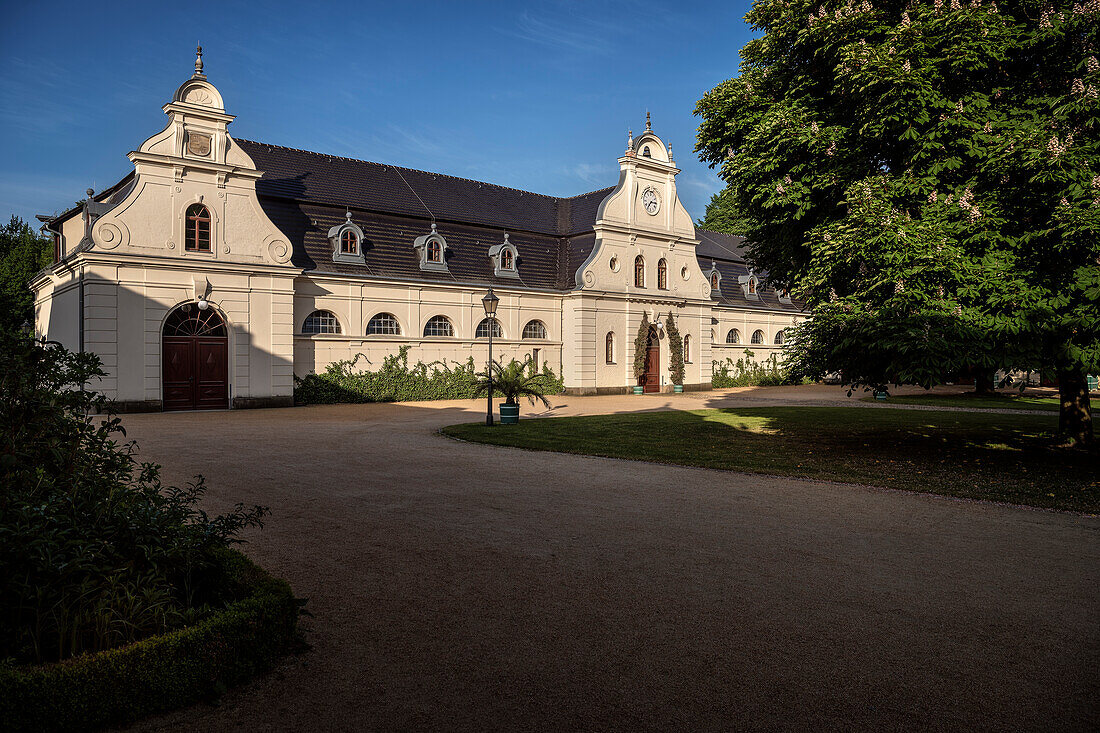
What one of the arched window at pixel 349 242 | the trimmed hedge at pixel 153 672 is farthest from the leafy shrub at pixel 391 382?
the trimmed hedge at pixel 153 672

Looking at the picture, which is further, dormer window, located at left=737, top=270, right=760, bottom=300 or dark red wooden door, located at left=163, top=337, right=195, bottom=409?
dormer window, located at left=737, top=270, right=760, bottom=300

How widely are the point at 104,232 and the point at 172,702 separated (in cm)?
2231

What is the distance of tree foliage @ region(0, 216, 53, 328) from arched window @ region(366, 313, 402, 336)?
71.2 feet

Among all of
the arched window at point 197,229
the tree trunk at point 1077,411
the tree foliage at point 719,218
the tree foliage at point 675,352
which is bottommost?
the tree trunk at point 1077,411

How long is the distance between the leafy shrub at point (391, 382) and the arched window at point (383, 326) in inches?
34.2

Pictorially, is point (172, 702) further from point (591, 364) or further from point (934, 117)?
point (591, 364)

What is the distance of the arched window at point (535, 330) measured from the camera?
3247 cm

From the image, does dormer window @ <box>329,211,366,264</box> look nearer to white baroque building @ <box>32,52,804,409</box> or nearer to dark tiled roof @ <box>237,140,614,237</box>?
white baroque building @ <box>32,52,804,409</box>

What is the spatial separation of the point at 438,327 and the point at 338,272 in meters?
4.97

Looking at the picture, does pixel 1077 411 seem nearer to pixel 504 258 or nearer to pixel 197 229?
pixel 504 258

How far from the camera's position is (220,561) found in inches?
190

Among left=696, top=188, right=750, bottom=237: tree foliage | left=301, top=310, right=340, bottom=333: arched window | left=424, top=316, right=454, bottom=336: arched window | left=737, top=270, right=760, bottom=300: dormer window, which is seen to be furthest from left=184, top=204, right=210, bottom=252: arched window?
left=696, top=188, right=750, bottom=237: tree foliage

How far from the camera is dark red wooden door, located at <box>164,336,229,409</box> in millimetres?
23234

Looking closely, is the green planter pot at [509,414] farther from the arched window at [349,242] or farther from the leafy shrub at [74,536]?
the leafy shrub at [74,536]
